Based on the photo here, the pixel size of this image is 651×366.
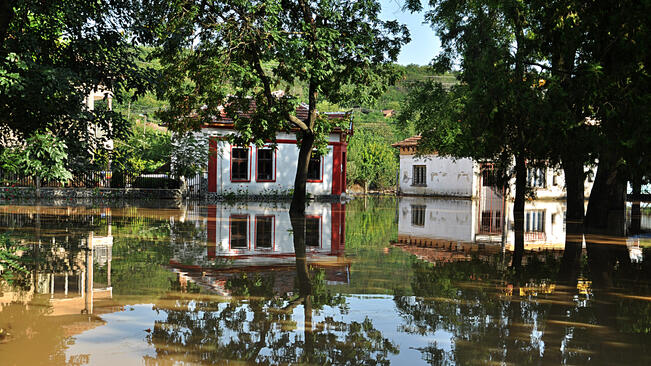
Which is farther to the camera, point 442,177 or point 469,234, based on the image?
point 442,177

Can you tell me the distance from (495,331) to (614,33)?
5999 mm

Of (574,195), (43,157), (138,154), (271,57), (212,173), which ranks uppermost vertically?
(271,57)

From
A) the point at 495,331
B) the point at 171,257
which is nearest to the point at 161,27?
the point at 171,257

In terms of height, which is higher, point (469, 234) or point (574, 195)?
point (574, 195)

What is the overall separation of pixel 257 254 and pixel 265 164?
20411mm

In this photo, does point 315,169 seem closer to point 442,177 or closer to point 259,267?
point 442,177

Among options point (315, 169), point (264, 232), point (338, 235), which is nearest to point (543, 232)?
point (338, 235)

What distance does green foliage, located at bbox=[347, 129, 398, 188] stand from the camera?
4347cm

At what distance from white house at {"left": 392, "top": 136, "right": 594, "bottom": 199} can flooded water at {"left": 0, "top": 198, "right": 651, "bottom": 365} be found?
1036 inches

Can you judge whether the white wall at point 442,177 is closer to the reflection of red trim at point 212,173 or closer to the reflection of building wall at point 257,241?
the reflection of red trim at point 212,173

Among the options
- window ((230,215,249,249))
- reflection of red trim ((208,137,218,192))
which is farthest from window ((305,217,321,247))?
reflection of red trim ((208,137,218,192))

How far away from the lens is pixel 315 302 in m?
6.39

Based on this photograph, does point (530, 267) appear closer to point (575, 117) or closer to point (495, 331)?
point (575, 117)

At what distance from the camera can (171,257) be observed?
9.48 meters
